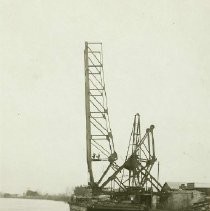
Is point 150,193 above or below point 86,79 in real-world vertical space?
below

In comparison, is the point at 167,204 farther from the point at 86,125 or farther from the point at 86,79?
the point at 86,79

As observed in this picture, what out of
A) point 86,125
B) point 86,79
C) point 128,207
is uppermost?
point 86,79

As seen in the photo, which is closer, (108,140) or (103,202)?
(103,202)

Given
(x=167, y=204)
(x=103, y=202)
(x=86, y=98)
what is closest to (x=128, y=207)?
(x=103, y=202)

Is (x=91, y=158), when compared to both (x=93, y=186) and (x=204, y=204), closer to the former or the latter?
(x=93, y=186)

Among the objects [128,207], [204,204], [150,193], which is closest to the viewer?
[128,207]

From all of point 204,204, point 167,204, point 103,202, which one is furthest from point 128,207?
point 167,204

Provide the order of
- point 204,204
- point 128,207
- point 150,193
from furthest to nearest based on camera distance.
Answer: point 150,193 < point 204,204 < point 128,207

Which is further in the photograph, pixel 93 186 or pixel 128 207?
pixel 93 186

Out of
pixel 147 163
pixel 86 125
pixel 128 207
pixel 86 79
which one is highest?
pixel 86 79
